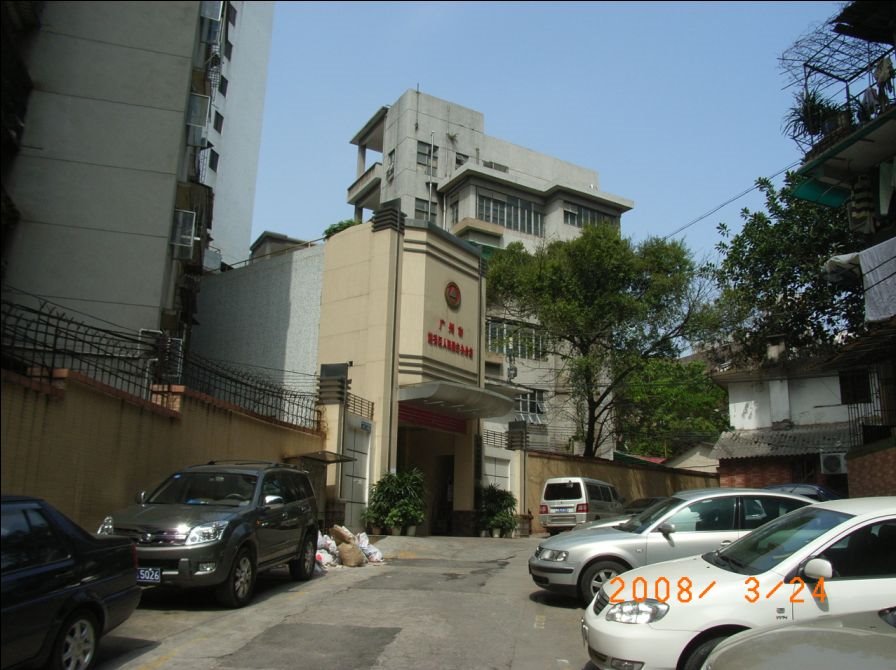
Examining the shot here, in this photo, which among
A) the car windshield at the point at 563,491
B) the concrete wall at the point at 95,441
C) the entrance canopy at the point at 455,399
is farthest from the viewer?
the car windshield at the point at 563,491

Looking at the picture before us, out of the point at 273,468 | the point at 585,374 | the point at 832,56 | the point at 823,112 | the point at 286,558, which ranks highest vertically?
the point at 832,56

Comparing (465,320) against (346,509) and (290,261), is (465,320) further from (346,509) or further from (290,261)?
(346,509)

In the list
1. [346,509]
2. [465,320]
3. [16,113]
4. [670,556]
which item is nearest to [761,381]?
[465,320]

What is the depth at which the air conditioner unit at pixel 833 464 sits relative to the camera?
25.3m

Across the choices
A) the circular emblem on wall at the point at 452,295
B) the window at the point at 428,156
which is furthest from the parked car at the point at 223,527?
the window at the point at 428,156

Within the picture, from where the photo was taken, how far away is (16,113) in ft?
54.9

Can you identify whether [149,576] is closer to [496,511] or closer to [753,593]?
[753,593]

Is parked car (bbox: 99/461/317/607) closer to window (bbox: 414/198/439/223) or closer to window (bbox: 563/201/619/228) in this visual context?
window (bbox: 414/198/439/223)

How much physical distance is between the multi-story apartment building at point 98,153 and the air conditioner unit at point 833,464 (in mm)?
21330

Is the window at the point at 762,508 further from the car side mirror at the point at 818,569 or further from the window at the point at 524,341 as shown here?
the window at the point at 524,341

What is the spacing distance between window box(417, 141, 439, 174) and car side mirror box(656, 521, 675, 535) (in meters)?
39.4

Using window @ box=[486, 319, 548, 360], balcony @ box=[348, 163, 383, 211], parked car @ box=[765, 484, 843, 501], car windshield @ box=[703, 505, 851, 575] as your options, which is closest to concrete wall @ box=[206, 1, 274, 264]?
balcony @ box=[348, 163, 383, 211]

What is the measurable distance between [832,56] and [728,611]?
691 inches
